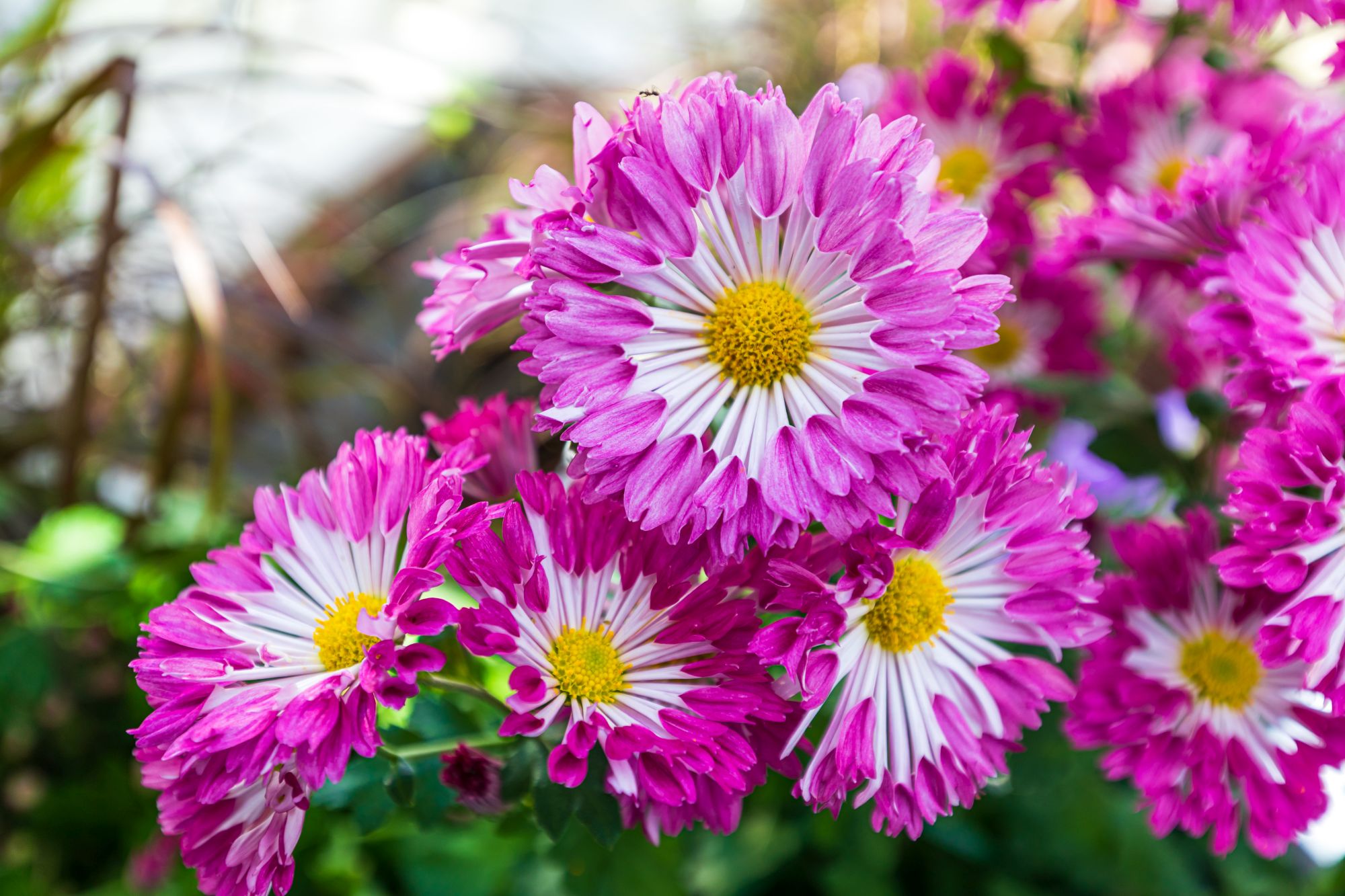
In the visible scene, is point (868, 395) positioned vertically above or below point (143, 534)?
above

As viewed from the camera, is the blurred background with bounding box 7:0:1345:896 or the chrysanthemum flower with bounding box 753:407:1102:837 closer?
the chrysanthemum flower with bounding box 753:407:1102:837

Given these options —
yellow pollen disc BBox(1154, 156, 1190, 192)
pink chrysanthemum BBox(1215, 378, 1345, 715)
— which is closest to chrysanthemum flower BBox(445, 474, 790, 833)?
pink chrysanthemum BBox(1215, 378, 1345, 715)

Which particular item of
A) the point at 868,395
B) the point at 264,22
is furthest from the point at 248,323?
the point at 868,395

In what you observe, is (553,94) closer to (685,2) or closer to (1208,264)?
(685,2)

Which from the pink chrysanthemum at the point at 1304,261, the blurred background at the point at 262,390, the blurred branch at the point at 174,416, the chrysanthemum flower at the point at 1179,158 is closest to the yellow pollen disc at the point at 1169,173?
the chrysanthemum flower at the point at 1179,158

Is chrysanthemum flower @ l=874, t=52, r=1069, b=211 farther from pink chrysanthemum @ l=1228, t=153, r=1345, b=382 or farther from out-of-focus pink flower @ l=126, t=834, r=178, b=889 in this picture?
out-of-focus pink flower @ l=126, t=834, r=178, b=889

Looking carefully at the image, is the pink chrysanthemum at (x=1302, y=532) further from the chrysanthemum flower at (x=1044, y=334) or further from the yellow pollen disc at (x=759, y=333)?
the chrysanthemum flower at (x=1044, y=334)

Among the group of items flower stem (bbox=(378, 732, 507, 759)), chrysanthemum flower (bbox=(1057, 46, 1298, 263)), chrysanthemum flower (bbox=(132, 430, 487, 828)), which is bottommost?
flower stem (bbox=(378, 732, 507, 759))
